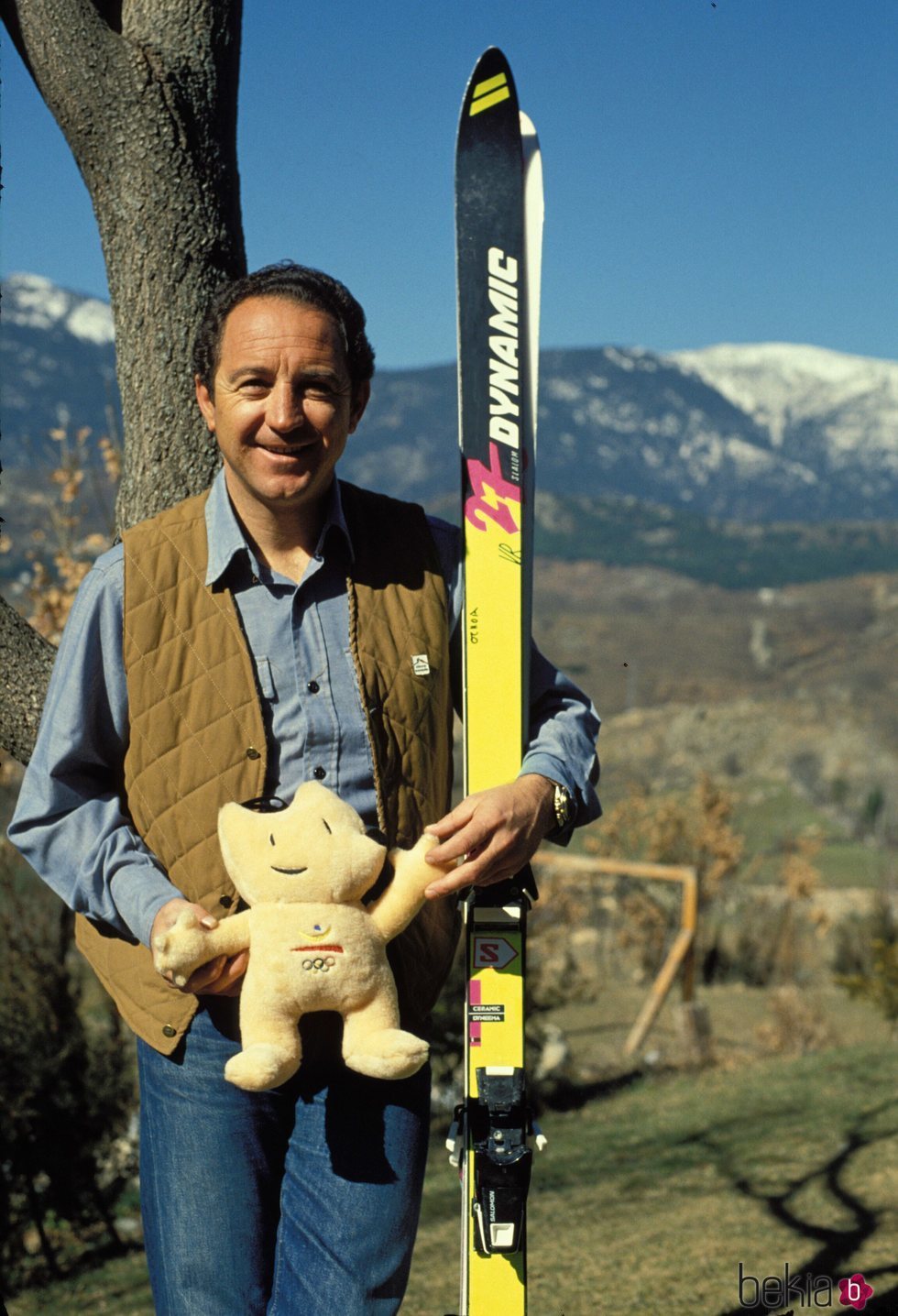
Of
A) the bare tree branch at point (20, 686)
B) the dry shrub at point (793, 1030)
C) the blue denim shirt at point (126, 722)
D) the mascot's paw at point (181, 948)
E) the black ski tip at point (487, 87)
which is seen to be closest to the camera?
the mascot's paw at point (181, 948)

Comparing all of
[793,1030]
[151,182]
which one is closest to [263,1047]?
[151,182]

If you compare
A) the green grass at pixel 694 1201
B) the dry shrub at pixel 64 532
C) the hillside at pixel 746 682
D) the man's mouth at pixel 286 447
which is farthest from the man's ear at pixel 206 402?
the hillside at pixel 746 682

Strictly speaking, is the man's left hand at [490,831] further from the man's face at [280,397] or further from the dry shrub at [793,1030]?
the dry shrub at [793,1030]

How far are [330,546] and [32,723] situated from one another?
0.84 m

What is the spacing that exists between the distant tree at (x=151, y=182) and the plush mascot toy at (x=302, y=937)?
1.04m

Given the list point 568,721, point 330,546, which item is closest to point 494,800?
point 568,721

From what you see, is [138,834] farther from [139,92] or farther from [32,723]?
[139,92]

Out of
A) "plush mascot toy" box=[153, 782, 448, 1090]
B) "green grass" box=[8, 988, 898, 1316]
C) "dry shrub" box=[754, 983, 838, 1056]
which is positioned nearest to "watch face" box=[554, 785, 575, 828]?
"plush mascot toy" box=[153, 782, 448, 1090]

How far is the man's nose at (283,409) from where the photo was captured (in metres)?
1.89

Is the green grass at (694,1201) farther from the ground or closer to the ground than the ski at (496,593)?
closer to the ground

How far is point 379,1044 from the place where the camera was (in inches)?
73.4

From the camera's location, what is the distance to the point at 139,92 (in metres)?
2.79

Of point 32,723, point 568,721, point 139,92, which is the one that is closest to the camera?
point 568,721

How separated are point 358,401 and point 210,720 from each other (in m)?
0.55
